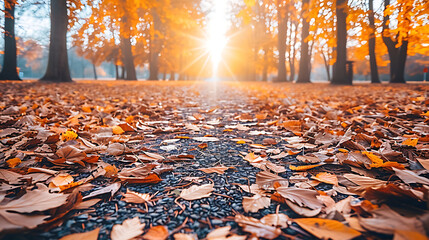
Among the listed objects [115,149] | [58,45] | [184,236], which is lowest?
[184,236]

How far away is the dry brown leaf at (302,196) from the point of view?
947 millimetres

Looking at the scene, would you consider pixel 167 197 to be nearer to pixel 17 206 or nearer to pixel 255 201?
pixel 255 201

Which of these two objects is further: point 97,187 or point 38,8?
point 38,8

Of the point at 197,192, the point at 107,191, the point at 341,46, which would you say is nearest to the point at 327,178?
the point at 197,192

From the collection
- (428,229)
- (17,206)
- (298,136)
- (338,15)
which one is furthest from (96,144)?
(338,15)

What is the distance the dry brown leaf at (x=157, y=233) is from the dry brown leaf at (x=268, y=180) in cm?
53

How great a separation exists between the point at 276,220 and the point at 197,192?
379 millimetres

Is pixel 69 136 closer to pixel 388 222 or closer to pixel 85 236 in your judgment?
pixel 85 236

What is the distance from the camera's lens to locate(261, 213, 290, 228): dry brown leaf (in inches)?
32.9

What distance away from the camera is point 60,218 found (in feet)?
2.82

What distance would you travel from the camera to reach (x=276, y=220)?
859mm

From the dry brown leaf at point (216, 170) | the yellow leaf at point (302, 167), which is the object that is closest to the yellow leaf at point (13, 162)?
the dry brown leaf at point (216, 170)

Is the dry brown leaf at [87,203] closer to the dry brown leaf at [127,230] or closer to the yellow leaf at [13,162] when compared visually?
the dry brown leaf at [127,230]

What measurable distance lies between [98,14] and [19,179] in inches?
232
